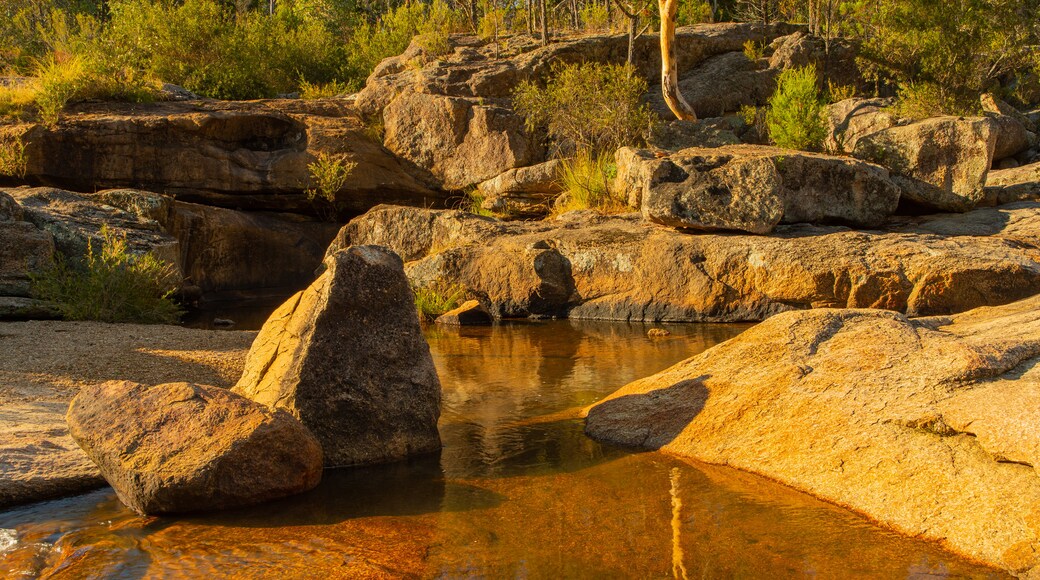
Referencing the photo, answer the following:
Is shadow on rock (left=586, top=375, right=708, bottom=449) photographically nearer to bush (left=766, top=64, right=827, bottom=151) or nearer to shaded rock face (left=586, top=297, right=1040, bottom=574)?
shaded rock face (left=586, top=297, right=1040, bottom=574)

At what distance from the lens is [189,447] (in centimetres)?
439

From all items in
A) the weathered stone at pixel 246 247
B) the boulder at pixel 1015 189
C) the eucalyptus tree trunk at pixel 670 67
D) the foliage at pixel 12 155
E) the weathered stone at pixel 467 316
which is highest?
the eucalyptus tree trunk at pixel 670 67

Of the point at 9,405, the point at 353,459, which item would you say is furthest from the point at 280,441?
the point at 9,405

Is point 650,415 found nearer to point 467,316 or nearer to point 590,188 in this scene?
point 467,316

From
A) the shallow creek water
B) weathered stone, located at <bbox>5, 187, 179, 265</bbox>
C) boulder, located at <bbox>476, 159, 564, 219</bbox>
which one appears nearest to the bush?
boulder, located at <bbox>476, 159, 564, 219</bbox>

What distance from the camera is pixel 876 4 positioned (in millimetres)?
20578

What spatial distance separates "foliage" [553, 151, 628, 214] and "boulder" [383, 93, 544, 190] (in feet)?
7.83

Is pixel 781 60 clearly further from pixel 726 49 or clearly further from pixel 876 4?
pixel 876 4

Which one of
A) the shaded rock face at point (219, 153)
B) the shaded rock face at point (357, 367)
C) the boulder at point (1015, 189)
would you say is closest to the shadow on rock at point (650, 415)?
the shaded rock face at point (357, 367)

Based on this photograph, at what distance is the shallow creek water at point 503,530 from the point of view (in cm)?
368

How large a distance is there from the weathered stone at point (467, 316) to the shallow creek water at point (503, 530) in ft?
20.4

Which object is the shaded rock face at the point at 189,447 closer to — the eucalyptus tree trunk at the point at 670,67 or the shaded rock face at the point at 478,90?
the shaded rock face at the point at 478,90

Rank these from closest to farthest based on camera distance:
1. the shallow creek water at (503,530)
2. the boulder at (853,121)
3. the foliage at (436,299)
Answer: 1. the shallow creek water at (503,530)
2. the foliage at (436,299)
3. the boulder at (853,121)

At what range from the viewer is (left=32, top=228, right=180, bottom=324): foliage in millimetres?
9461
